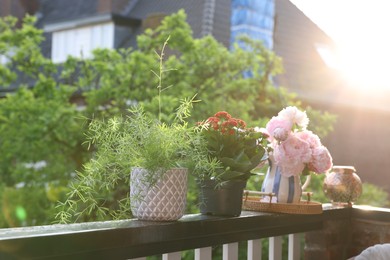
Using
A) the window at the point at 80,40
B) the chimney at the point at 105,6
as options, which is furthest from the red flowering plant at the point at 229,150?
the chimney at the point at 105,6

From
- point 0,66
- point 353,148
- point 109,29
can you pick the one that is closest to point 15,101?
point 0,66

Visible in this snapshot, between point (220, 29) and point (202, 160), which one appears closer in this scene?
point (202, 160)

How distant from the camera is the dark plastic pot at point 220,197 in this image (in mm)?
2162

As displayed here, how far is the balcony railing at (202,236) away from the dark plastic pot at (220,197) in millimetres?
41

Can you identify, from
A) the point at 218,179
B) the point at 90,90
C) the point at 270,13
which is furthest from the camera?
the point at 270,13

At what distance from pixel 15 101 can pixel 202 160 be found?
491 cm

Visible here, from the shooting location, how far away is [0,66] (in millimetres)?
7156

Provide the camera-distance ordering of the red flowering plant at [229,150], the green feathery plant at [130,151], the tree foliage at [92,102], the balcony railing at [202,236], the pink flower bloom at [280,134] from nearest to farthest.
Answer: the balcony railing at [202,236] < the green feathery plant at [130,151] < the red flowering plant at [229,150] < the pink flower bloom at [280,134] < the tree foliage at [92,102]

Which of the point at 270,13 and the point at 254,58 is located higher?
the point at 270,13

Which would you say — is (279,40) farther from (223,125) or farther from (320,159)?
(223,125)

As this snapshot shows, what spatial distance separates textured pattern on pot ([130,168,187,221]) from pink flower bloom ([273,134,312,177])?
58cm

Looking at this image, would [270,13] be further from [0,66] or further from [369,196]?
[0,66]

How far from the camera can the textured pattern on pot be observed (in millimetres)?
1931

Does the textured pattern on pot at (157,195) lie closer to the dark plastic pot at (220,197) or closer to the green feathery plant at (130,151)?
the green feathery plant at (130,151)
